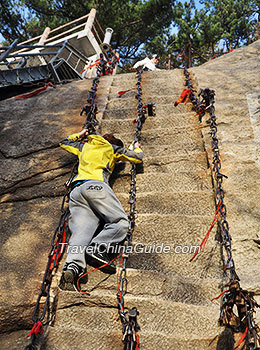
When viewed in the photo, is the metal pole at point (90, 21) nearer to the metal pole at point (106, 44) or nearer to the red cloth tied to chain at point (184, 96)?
the metal pole at point (106, 44)

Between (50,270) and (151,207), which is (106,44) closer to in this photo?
(151,207)

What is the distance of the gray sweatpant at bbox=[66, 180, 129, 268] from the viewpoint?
3225 mm

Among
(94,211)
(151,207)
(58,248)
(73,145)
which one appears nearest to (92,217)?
(94,211)

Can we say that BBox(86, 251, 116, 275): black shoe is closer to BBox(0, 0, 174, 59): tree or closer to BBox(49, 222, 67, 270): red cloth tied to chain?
BBox(49, 222, 67, 270): red cloth tied to chain

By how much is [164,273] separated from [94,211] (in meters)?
1.06

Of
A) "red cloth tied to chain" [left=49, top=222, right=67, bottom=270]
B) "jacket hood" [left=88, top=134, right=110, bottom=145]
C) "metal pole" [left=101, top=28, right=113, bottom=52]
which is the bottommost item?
"metal pole" [left=101, top=28, right=113, bottom=52]

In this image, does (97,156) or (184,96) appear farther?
(184,96)

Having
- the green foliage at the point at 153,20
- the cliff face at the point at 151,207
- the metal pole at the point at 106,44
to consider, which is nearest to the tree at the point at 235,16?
the green foliage at the point at 153,20

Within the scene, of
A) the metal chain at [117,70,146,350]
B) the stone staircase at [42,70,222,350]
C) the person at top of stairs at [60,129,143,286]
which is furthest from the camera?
the person at top of stairs at [60,129,143,286]

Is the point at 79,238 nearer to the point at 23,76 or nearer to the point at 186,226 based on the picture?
the point at 186,226

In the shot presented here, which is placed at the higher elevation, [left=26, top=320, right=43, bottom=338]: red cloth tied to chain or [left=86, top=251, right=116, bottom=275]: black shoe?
[left=26, top=320, right=43, bottom=338]: red cloth tied to chain

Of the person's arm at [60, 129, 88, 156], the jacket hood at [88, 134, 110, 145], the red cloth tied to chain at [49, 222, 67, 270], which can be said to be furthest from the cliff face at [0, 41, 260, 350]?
the jacket hood at [88, 134, 110, 145]

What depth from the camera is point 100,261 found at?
3127 millimetres

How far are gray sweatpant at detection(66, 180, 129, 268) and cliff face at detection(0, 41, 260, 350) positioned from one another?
1.10ft
